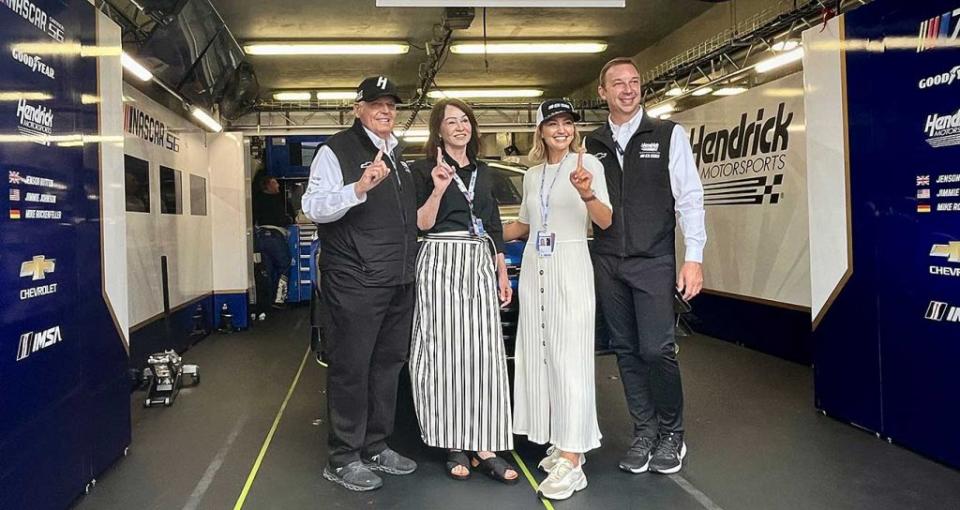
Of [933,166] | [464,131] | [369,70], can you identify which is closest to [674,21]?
[369,70]

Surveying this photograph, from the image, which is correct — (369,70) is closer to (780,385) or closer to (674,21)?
(674,21)

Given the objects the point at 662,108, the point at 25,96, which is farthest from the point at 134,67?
the point at 662,108

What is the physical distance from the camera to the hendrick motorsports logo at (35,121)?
2.37 metres

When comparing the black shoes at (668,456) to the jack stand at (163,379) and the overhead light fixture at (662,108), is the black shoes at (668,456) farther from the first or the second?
the overhead light fixture at (662,108)

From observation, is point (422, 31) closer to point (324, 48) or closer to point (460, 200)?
point (324, 48)

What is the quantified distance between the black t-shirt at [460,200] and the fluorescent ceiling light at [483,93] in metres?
9.47

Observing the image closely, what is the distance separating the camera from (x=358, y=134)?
2.93 m

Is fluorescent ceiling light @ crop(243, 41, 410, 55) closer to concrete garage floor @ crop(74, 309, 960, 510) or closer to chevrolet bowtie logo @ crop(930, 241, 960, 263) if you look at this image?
concrete garage floor @ crop(74, 309, 960, 510)

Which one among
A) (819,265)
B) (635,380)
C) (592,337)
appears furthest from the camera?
(819,265)

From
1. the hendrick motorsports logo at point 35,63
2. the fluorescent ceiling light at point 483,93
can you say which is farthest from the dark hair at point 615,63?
the fluorescent ceiling light at point 483,93

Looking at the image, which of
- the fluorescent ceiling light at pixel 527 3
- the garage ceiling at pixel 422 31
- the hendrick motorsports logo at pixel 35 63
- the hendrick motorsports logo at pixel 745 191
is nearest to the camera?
the hendrick motorsports logo at pixel 35 63

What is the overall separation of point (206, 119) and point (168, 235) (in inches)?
60.4

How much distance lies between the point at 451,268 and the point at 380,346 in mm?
468

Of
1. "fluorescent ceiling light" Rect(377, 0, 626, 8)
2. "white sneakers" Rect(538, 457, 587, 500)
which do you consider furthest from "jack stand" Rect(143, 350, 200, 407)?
"white sneakers" Rect(538, 457, 587, 500)
